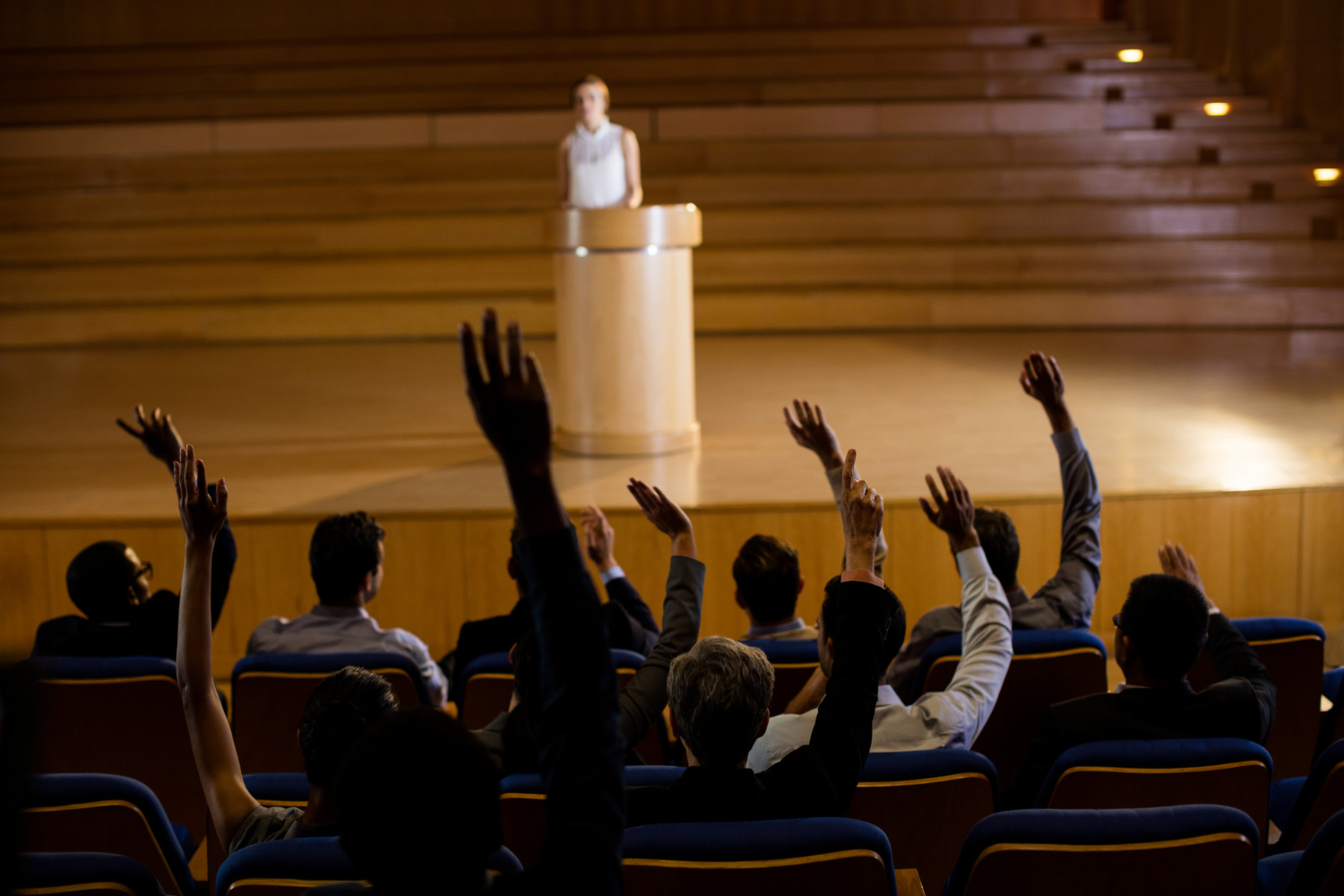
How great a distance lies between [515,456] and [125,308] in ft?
26.6

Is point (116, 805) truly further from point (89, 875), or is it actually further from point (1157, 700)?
point (1157, 700)

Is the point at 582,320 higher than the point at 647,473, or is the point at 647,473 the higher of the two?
the point at 582,320

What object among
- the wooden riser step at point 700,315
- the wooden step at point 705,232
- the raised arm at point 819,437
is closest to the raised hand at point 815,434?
the raised arm at point 819,437

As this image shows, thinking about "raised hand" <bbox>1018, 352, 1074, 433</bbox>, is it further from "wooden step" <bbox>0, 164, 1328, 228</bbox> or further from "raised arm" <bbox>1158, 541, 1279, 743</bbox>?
"wooden step" <bbox>0, 164, 1328, 228</bbox>

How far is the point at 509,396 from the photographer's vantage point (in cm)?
100

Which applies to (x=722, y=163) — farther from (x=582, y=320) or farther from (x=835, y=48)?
(x=582, y=320)

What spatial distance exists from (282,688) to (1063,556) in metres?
1.65

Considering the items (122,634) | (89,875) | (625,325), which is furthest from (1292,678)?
(625,325)

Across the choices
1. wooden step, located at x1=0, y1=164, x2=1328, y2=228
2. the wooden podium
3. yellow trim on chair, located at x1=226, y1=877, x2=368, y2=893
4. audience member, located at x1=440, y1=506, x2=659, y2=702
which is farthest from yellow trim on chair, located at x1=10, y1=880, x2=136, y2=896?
wooden step, located at x1=0, y1=164, x2=1328, y2=228

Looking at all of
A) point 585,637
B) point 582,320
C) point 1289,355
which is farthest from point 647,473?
point 1289,355

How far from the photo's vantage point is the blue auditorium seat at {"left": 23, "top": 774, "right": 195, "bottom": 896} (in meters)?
1.71

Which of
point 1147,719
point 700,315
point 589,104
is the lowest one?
point 1147,719

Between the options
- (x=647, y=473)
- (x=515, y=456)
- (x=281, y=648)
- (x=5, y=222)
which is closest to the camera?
(x=515, y=456)

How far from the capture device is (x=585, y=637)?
1.07 metres
